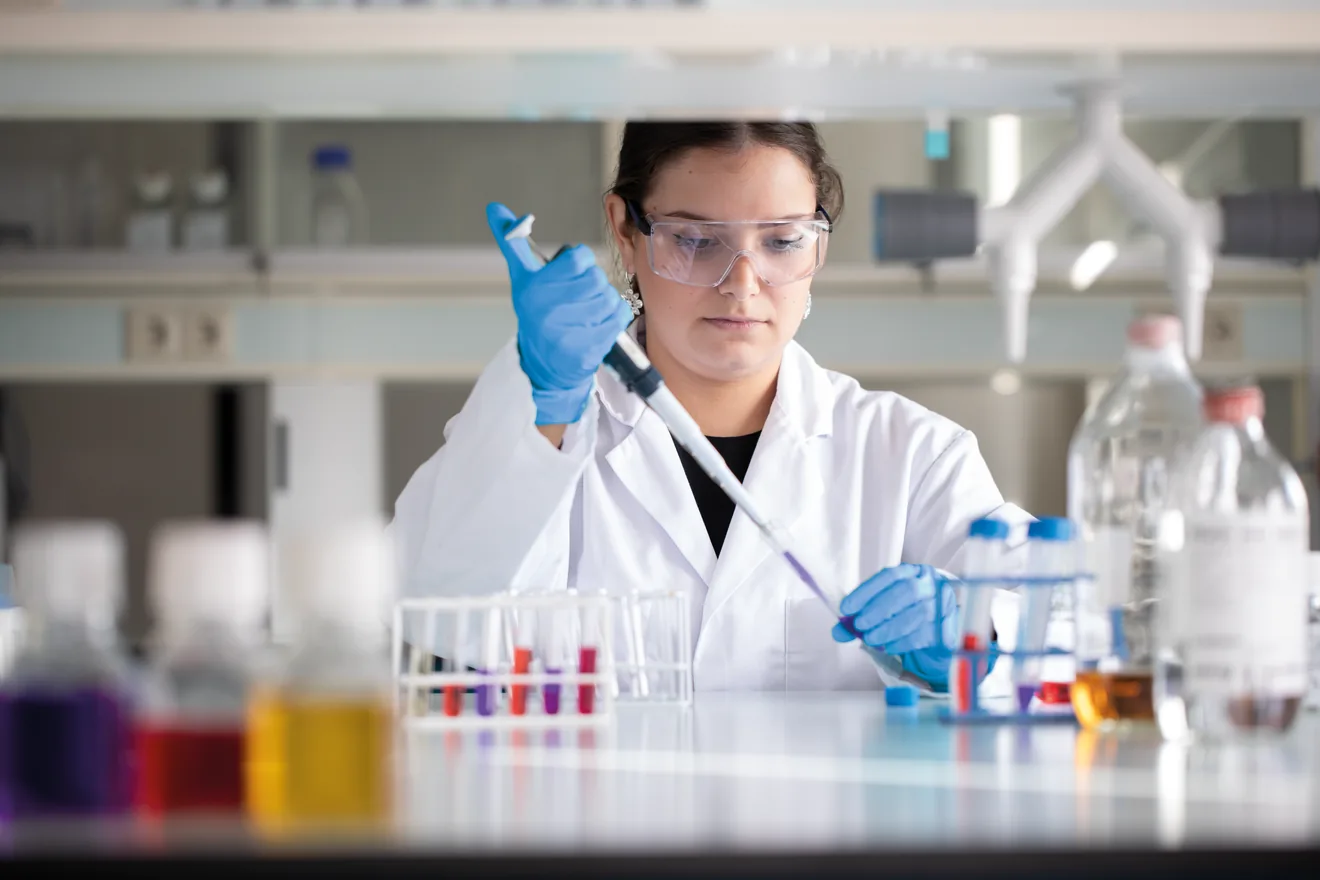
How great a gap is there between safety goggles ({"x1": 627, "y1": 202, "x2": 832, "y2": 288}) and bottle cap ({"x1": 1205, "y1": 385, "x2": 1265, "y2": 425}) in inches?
30.4

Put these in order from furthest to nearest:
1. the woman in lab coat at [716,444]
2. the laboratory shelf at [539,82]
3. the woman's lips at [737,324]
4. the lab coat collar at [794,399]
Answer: the lab coat collar at [794,399], the woman's lips at [737,324], the woman in lab coat at [716,444], the laboratory shelf at [539,82]

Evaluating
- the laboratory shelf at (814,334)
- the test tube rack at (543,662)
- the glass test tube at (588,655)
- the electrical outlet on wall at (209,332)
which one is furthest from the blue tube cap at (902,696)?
the electrical outlet on wall at (209,332)

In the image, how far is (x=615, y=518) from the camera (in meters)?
1.92

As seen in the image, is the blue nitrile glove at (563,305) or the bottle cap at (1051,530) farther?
the blue nitrile glove at (563,305)

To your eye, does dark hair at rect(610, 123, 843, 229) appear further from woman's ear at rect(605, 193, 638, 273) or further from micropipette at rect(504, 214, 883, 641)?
micropipette at rect(504, 214, 883, 641)

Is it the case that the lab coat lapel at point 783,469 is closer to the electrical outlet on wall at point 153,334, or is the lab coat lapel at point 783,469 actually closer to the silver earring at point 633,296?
the silver earring at point 633,296

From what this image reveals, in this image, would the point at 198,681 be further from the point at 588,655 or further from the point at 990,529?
the point at 990,529

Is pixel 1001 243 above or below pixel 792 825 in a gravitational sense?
above

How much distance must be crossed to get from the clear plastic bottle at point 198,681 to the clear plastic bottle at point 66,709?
16mm

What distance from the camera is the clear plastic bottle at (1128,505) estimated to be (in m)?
1.17

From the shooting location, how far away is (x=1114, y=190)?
1.25 meters

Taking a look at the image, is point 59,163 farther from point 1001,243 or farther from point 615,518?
point 1001,243

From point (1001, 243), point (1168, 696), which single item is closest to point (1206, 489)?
point (1168, 696)

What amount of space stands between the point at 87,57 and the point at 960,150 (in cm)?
86
